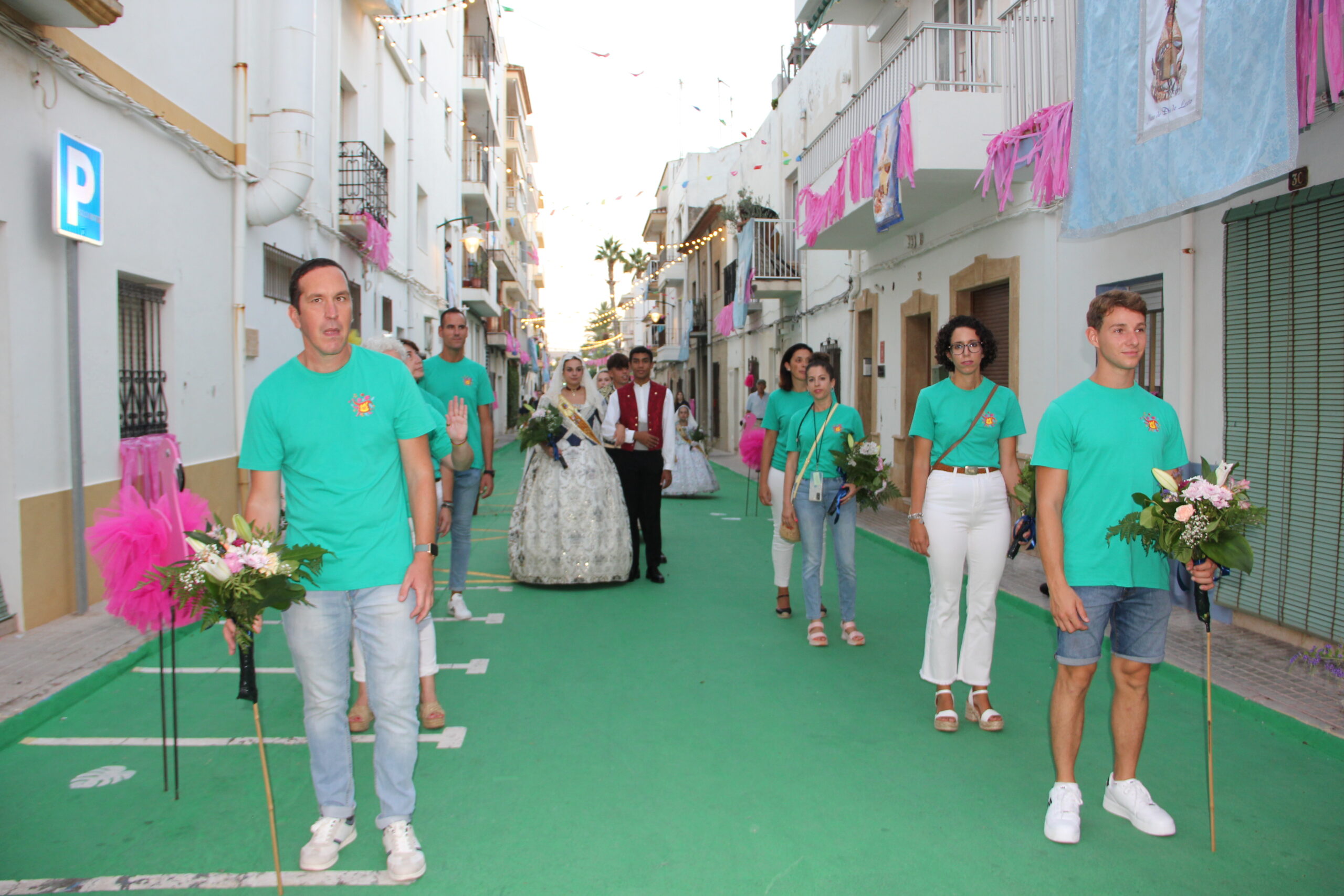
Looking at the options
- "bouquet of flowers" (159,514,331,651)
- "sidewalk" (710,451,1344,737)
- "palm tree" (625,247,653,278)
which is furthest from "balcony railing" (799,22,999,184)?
"palm tree" (625,247,653,278)

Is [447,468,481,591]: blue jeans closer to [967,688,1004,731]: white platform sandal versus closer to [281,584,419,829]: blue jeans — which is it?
[281,584,419,829]: blue jeans

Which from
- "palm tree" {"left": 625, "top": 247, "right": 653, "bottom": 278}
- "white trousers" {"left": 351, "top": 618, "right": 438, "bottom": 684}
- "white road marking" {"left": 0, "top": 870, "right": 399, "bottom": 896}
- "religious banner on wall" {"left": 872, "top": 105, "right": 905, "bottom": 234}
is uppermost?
"palm tree" {"left": 625, "top": 247, "right": 653, "bottom": 278}

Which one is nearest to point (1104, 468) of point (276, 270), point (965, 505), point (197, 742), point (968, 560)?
point (965, 505)

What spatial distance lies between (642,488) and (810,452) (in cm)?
224

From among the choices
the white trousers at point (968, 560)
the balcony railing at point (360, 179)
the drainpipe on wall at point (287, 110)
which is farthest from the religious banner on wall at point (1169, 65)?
the balcony railing at point (360, 179)

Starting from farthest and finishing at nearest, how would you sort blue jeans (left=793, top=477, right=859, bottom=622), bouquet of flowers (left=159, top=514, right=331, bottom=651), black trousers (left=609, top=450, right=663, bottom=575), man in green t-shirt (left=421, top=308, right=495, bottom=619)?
black trousers (left=609, top=450, right=663, bottom=575), man in green t-shirt (left=421, top=308, right=495, bottom=619), blue jeans (left=793, top=477, right=859, bottom=622), bouquet of flowers (left=159, top=514, right=331, bottom=651)

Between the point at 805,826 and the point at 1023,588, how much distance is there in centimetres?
458

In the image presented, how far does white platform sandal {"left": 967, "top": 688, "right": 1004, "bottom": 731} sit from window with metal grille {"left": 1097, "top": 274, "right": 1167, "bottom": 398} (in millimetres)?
4046

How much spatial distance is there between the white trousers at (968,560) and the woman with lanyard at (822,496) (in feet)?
4.37

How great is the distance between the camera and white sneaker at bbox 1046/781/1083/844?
318 cm

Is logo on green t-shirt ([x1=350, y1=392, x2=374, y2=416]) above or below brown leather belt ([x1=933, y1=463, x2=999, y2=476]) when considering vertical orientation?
above

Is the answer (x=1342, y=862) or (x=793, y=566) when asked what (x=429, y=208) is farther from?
(x=1342, y=862)

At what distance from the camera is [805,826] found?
3.33 m

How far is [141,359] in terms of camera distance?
7.75 m
